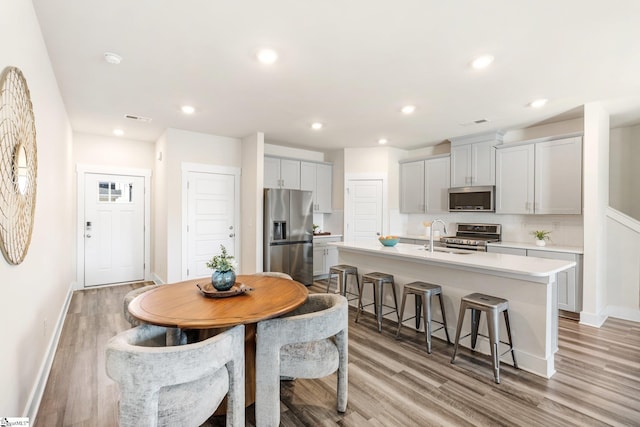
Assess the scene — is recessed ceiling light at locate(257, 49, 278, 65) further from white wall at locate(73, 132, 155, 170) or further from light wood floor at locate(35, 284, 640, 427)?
white wall at locate(73, 132, 155, 170)

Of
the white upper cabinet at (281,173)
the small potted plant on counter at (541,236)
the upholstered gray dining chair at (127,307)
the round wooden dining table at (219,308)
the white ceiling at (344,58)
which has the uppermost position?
the white ceiling at (344,58)

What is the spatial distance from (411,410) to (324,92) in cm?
292

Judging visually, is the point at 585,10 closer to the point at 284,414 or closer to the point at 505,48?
the point at 505,48

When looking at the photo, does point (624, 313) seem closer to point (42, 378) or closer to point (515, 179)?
point (515, 179)

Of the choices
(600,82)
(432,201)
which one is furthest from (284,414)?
(432,201)

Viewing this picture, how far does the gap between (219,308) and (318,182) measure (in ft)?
14.7

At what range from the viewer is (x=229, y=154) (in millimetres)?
5301

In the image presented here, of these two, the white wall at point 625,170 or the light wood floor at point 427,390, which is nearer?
the light wood floor at point 427,390

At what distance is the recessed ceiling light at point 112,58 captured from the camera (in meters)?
2.51

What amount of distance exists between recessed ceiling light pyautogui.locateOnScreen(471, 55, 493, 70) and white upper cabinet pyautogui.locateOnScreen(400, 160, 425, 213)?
3079mm

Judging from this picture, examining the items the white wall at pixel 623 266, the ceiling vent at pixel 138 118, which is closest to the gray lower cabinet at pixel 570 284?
the white wall at pixel 623 266

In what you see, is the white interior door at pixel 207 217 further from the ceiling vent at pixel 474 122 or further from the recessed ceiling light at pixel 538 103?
the recessed ceiling light at pixel 538 103

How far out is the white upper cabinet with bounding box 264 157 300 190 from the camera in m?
5.46

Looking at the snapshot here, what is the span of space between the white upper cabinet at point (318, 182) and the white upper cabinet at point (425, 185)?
1446 millimetres
